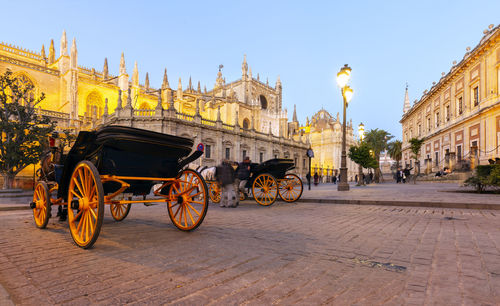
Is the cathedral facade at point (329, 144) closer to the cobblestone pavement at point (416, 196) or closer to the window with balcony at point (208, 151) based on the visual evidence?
the window with balcony at point (208, 151)

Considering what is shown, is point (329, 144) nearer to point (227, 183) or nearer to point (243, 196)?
point (243, 196)

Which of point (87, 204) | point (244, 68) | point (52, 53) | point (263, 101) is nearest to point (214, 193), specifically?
point (87, 204)

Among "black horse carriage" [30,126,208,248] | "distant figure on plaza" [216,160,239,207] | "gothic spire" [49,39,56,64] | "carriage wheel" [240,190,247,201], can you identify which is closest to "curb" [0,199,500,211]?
"carriage wheel" [240,190,247,201]

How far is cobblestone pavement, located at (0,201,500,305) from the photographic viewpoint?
72.6 inches

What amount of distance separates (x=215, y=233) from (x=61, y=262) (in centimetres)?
193

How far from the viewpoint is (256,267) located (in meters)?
2.43

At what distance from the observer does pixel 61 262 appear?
2586 mm

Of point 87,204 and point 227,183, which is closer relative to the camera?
point 87,204

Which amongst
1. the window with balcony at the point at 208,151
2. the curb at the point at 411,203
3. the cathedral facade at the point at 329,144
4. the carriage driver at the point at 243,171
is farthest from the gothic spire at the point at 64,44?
the cathedral facade at the point at 329,144

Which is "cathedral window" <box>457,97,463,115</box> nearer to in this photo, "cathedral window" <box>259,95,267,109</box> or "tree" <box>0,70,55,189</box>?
"cathedral window" <box>259,95,267,109</box>

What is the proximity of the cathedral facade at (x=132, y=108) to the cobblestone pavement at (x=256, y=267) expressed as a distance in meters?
22.8

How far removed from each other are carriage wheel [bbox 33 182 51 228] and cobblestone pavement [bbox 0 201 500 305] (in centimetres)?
27

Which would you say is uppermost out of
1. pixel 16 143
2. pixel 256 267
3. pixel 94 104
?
pixel 94 104

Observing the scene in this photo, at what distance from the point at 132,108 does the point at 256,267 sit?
85.7 ft
